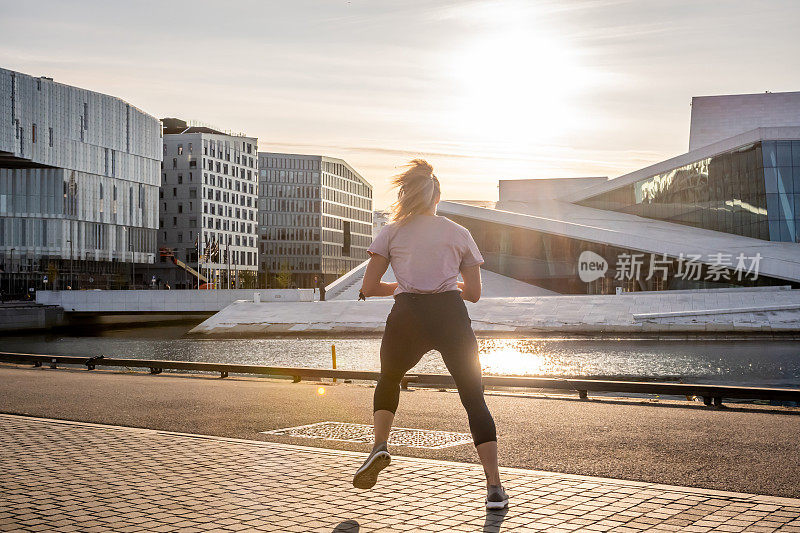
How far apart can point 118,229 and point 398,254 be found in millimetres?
97808

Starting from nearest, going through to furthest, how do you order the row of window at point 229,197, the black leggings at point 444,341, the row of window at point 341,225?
the black leggings at point 444,341 → the row of window at point 229,197 → the row of window at point 341,225

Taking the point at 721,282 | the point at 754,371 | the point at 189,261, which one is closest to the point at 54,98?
the point at 189,261

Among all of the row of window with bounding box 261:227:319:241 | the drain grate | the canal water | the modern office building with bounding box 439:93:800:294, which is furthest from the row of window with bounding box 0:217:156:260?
the drain grate

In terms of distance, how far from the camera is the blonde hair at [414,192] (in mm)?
5305

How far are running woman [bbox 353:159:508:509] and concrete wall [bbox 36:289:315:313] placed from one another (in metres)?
57.9

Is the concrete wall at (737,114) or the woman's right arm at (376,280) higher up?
the concrete wall at (737,114)

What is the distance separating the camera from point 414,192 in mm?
5309

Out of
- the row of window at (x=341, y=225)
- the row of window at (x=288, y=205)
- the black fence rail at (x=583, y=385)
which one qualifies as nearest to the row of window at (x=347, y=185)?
the row of window at (x=288, y=205)

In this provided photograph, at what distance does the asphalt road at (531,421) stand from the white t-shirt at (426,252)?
1.91 m

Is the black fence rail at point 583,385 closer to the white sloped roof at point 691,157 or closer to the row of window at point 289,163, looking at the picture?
the white sloped roof at point 691,157

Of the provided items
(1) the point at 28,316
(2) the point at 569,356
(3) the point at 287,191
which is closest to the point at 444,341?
(2) the point at 569,356

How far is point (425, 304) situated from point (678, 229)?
5310 centimetres

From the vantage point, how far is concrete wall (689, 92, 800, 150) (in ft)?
225

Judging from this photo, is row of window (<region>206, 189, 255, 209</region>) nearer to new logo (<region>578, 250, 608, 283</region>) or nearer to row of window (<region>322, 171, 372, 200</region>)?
row of window (<region>322, 171, 372, 200</region>)
